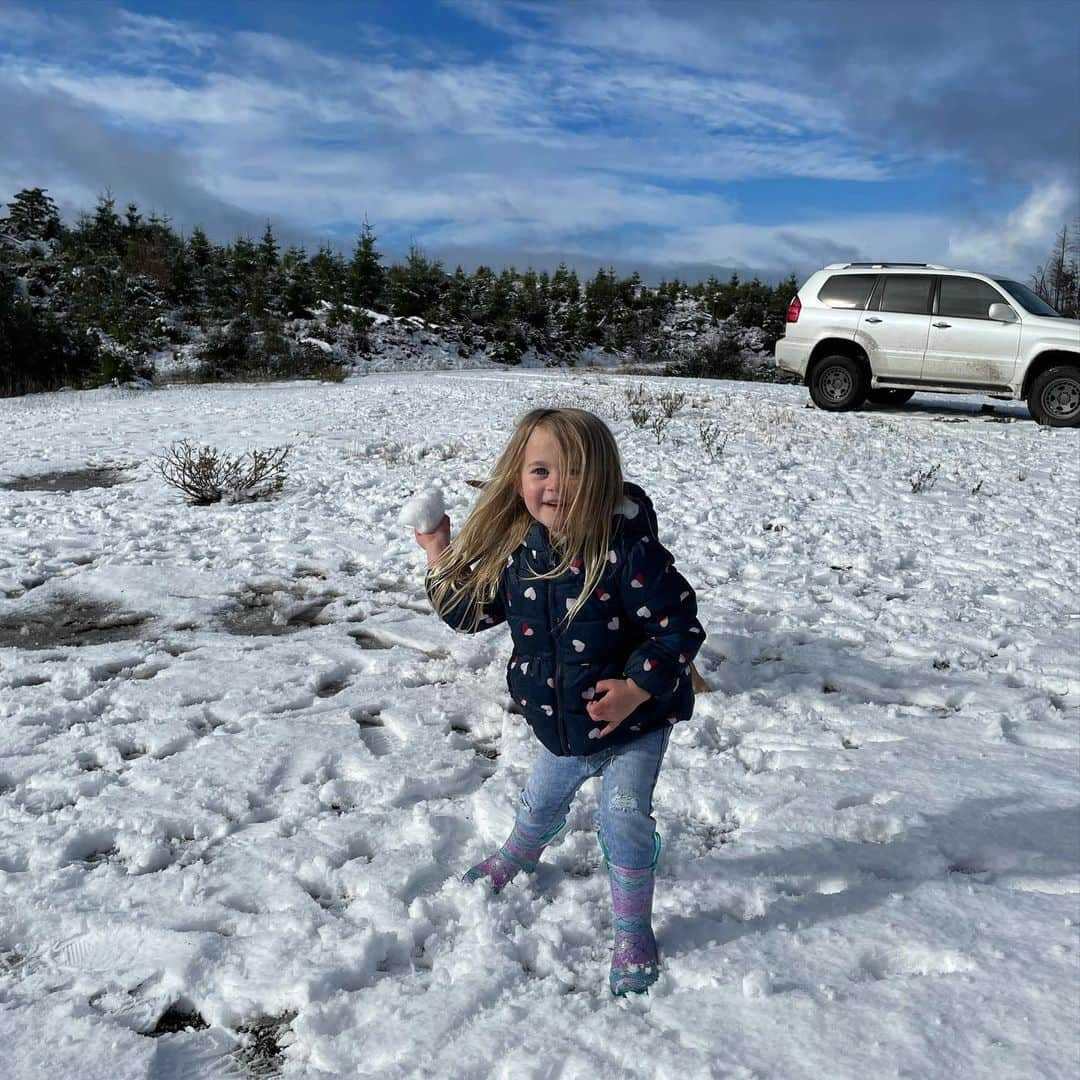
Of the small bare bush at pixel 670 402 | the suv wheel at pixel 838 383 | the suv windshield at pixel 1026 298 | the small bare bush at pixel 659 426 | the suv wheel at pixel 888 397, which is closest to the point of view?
the small bare bush at pixel 659 426

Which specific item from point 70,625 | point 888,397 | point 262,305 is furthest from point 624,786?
point 262,305

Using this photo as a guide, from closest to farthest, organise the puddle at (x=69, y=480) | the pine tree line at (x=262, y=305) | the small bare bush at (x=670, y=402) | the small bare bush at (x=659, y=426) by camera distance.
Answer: the puddle at (x=69, y=480) → the small bare bush at (x=659, y=426) → the small bare bush at (x=670, y=402) → the pine tree line at (x=262, y=305)

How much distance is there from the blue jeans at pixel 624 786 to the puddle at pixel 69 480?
282 inches

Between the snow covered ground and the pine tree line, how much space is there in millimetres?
15890

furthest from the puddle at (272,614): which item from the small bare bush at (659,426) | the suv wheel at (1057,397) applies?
the suv wheel at (1057,397)

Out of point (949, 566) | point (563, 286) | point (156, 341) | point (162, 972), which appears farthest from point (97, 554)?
point (563, 286)

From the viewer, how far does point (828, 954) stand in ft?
7.85

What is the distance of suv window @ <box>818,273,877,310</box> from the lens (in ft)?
40.7

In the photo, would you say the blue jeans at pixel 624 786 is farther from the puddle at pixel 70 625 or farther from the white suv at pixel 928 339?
the white suv at pixel 928 339

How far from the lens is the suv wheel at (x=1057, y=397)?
11.5m

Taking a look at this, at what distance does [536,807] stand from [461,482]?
19.5 feet

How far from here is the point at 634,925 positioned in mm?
2303

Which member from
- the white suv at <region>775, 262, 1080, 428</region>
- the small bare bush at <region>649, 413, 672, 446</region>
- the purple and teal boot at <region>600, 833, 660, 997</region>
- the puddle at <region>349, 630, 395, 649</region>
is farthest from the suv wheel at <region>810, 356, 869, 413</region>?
the purple and teal boot at <region>600, 833, 660, 997</region>

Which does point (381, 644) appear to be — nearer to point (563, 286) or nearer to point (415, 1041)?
point (415, 1041)
